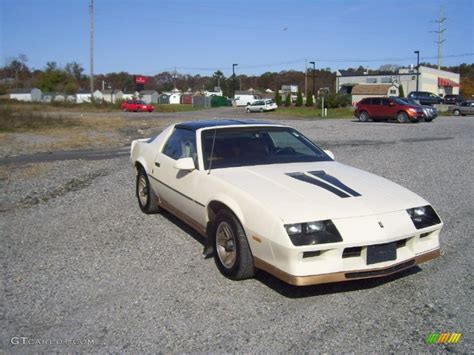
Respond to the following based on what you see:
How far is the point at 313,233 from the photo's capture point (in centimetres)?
374

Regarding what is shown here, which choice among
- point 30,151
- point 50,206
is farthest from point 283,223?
point 30,151

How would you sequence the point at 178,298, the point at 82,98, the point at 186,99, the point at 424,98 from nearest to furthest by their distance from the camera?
1. the point at 178,298
2. the point at 424,98
3. the point at 82,98
4. the point at 186,99

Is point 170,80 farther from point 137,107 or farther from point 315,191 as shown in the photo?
point 315,191

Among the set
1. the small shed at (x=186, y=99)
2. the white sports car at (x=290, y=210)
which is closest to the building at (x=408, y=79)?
the small shed at (x=186, y=99)

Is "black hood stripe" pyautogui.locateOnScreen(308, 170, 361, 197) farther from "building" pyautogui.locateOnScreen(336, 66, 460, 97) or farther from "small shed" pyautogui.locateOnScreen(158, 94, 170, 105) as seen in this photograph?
"small shed" pyautogui.locateOnScreen(158, 94, 170, 105)

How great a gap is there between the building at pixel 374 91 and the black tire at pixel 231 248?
68179mm

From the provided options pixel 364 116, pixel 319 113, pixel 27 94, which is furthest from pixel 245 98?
pixel 364 116

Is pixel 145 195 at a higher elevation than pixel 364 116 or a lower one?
lower

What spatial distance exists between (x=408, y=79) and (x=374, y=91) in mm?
8272

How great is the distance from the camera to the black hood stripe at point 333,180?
13.9 ft

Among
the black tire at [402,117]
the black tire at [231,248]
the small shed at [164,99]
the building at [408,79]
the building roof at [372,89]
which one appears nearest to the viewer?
the black tire at [231,248]

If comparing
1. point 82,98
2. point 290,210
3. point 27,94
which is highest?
point 27,94

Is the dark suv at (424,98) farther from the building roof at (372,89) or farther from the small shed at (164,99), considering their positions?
the small shed at (164,99)

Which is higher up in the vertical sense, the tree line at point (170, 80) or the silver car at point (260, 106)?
the tree line at point (170, 80)
